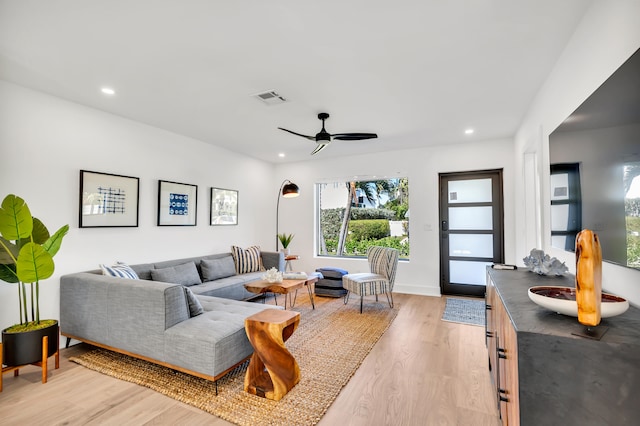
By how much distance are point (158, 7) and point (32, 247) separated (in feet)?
6.48

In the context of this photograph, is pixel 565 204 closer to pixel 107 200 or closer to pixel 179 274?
pixel 179 274

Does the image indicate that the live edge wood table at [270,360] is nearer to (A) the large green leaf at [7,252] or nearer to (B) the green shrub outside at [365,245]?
(A) the large green leaf at [7,252]

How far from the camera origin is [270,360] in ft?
7.14

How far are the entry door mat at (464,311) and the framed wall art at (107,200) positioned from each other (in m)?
4.17

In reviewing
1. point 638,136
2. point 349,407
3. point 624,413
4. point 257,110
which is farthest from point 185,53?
point 624,413

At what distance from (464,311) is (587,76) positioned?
3.17 metres

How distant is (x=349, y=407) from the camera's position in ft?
6.61

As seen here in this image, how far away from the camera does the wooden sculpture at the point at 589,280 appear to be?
99cm

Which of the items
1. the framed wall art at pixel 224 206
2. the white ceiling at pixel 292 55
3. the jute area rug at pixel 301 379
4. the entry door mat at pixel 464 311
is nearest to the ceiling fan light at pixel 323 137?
the white ceiling at pixel 292 55

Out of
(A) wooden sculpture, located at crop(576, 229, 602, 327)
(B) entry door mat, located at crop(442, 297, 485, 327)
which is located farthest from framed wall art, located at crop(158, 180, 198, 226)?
(A) wooden sculpture, located at crop(576, 229, 602, 327)

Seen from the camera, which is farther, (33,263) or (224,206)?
(224,206)

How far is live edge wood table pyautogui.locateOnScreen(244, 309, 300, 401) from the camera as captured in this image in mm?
2133

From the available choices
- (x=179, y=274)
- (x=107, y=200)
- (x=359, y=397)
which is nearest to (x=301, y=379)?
(x=359, y=397)

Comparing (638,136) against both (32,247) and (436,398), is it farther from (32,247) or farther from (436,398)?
(32,247)
